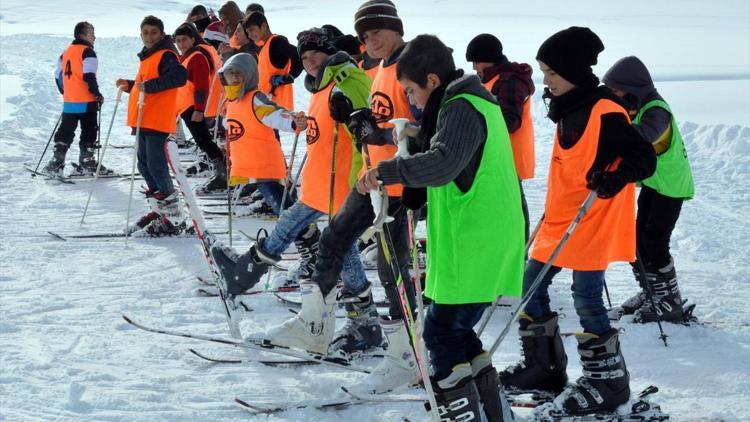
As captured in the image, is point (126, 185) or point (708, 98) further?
point (708, 98)

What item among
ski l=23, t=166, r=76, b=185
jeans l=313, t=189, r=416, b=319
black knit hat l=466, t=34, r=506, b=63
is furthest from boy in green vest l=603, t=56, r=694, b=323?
ski l=23, t=166, r=76, b=185

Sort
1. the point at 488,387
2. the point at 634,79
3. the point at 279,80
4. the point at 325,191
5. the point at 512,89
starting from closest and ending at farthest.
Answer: the point at 488,387
the point at 325,191
the point at 634,79
the point at 512,89
the point at 279,80

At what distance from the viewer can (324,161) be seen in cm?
484

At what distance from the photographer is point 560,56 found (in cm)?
365

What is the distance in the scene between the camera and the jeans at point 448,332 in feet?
10.8

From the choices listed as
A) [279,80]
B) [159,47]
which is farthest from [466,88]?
[279,80]

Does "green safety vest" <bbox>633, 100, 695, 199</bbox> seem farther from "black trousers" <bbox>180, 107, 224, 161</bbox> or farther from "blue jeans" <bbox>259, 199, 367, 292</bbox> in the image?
"black trousers" <bbox>180, 107, 224, 161</bbox>

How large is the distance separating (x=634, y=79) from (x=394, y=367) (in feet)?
7.00

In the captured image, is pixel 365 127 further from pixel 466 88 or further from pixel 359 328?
pixel 359 328

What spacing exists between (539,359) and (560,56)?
53.7 inches

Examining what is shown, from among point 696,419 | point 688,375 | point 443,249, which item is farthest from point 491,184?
point 688,375

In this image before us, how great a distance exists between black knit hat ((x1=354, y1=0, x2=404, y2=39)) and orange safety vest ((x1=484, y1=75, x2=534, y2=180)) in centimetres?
124

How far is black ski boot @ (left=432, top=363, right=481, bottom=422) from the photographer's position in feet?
10.8

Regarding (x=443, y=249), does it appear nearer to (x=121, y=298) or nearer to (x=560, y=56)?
(x=560, y=56)
